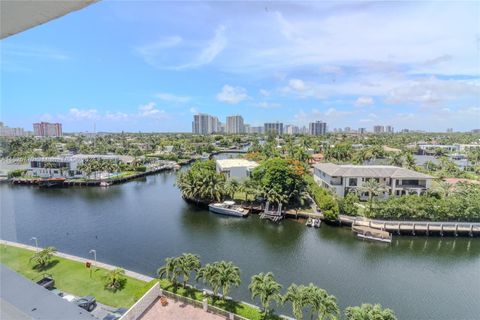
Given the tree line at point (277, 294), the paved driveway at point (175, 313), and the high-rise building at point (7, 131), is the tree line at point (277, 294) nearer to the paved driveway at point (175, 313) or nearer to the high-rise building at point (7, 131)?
the paved driveway at point (175, 313)

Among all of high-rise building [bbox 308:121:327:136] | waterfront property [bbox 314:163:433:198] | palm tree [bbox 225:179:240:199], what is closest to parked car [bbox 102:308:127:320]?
palm tree [bbox 225:179:240:199]

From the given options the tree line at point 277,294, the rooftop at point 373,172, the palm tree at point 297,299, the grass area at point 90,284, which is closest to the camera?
the tree line at point 277,294

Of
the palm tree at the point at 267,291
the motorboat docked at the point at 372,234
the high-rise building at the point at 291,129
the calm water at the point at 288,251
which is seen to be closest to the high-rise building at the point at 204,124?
the high-rise building at the point at 291,129

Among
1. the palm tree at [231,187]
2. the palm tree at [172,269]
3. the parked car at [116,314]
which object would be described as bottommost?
the parked car at [116,314]

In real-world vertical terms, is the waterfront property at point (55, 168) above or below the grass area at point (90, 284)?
above

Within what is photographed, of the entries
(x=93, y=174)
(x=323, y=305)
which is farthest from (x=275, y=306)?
(x=93, y=174)

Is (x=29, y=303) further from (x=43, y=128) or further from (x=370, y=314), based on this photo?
(x=43, y=128)

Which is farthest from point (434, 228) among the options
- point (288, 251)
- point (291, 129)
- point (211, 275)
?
point (291, 129)

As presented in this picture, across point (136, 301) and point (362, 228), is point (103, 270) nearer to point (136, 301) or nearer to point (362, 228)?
point (136, 301)
